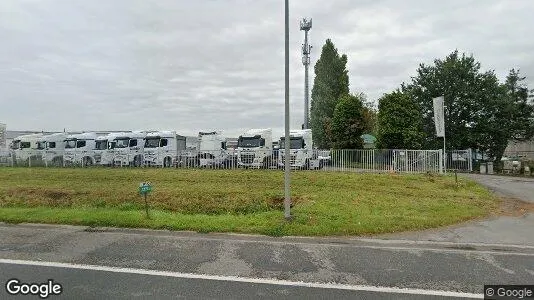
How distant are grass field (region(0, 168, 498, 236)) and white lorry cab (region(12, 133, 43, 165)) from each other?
16042 mm

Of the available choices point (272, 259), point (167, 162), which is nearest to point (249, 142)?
point (167, 162)

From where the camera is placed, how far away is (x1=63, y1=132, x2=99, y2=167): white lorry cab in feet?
94.0

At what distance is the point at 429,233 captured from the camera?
8.31m

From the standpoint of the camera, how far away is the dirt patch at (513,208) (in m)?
10.9

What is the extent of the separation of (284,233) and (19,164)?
28856 mm

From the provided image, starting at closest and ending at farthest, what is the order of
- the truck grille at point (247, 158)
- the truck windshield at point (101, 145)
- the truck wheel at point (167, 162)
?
the truck grille at point (247, 158) → the truck wheel at point (167, 162) → the truck windshield at point (101, 145)

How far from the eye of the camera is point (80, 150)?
30625 millimetres

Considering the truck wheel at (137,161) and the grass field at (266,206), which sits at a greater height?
the truck wheel at (137,161)

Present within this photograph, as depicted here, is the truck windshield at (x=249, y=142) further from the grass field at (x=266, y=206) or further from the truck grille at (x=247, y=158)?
the grass field at (x=266, y=206)

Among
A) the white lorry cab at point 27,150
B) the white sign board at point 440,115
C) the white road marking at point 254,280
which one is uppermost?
the white sign board at point 440,115

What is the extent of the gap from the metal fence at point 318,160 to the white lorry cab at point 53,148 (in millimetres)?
7305

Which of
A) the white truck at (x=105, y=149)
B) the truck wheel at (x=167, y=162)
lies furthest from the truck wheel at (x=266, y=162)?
the white truck at (x=105, y=149)

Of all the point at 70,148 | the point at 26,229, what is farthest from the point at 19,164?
the point at 26,229

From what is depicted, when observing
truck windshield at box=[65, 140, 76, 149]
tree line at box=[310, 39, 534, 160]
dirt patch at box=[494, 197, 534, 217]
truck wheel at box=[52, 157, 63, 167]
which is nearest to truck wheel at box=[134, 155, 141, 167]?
truck wheel at box=[52, 157, 63, 167]
